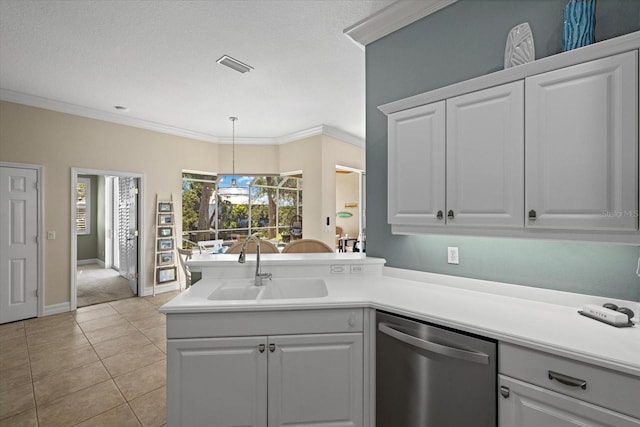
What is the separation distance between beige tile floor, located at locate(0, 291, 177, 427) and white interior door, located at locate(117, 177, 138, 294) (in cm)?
119

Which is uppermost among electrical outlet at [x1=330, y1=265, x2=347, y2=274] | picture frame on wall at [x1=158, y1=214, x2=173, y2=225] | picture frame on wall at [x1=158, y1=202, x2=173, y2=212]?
picture frame on wall at [x1=158, y1=202, x2=173, y2=212]

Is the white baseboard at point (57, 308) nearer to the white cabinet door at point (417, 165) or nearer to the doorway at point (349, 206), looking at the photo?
the white cabinet door at point (417, 165)

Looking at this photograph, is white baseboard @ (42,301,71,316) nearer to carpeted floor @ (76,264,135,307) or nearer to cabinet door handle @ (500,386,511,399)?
carpeted floor @ (76,264,135,307)

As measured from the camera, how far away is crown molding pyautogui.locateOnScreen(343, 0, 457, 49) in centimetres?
219

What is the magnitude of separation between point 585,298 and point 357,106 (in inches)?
144

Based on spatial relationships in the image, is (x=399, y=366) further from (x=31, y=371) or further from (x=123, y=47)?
(x=123, y=47)

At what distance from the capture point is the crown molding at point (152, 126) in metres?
3.96

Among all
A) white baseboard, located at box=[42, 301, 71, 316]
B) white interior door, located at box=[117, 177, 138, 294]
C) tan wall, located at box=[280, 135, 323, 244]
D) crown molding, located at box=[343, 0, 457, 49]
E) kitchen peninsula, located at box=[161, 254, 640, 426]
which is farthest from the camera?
tan wall, located at box=[280, 135, 323, 244]

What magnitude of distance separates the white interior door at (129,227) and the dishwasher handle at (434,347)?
16.2ft

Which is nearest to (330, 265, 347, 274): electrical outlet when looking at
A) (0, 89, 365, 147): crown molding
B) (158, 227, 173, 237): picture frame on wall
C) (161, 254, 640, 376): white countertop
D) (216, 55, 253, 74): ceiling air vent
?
(161, 254, 640, 376): white countertop

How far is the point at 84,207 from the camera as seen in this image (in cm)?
782

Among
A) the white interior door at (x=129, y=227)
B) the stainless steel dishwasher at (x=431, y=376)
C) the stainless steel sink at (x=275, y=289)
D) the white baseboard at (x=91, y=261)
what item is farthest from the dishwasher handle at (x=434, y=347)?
the white baseboard at (x=91, y=261)

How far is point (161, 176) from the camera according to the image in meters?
5.32

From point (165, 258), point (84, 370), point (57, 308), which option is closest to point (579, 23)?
point (84, 370)
